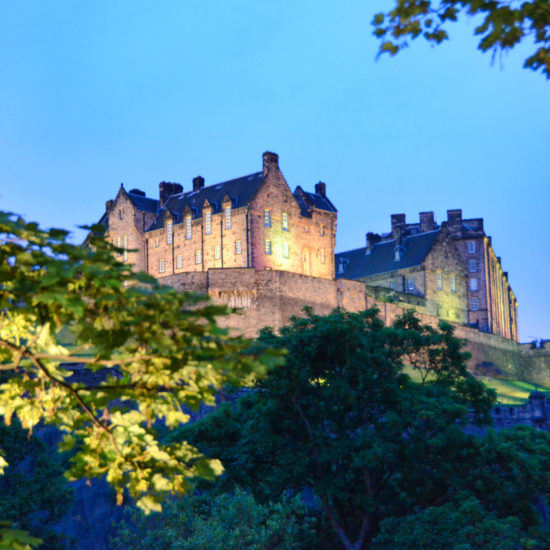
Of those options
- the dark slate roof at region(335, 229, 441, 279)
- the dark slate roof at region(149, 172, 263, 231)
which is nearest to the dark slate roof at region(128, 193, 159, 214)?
the dark slate roof at region(149, 172, 263, 231)

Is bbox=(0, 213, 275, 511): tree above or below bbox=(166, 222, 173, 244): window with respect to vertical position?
below

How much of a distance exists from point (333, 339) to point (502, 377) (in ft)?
202

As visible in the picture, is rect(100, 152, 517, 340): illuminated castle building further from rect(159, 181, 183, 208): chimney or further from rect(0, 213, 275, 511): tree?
rect(0, 213, 275, 511): tree

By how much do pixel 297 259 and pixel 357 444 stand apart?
153ft

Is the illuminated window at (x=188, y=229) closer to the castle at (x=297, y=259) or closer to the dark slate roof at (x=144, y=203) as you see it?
the castle at (x=297, y=259)

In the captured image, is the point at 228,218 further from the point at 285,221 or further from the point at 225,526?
the point at 225,526

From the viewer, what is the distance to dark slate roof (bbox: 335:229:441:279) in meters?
94.4

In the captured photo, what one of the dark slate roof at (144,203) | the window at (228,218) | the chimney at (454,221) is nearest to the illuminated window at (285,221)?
the window at (228,218)

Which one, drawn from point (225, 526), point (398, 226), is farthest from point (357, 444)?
point (398, 226)

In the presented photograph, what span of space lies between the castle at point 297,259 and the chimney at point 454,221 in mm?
125

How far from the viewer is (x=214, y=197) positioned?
8219cm

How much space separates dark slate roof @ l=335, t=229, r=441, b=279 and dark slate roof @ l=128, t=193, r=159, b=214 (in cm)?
2576

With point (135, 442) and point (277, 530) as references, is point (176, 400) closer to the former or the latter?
point (135, 442)

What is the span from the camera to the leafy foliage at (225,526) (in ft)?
110
